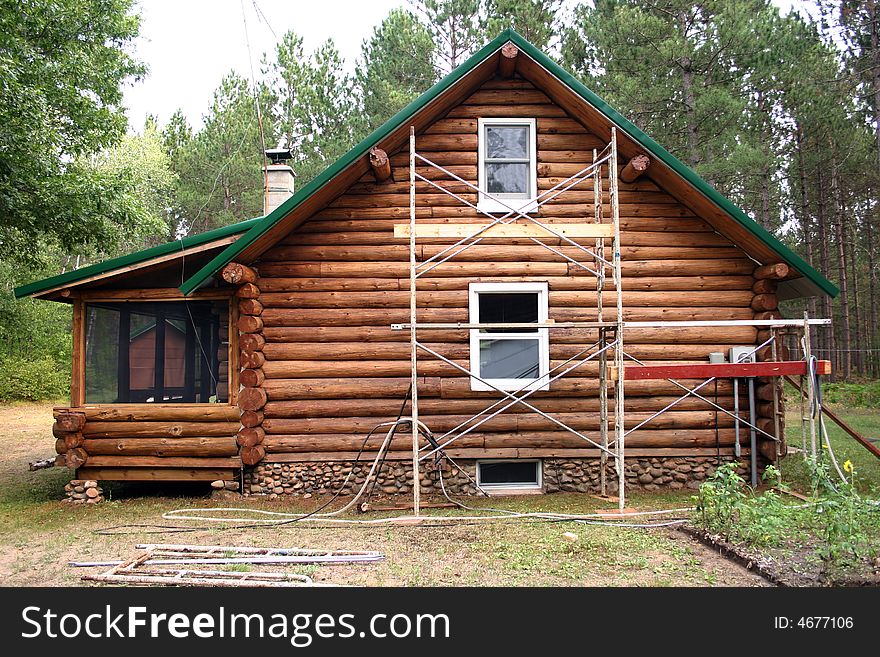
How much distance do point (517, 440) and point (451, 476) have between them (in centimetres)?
121

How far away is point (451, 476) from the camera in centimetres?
1065

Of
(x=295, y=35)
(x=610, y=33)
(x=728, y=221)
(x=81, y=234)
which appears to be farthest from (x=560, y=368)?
(x=295, y=35)

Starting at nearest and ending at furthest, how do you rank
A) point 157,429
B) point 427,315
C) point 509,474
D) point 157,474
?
1. point 157,429
2. point 157,474
3. point 427,315
4. point 509,474

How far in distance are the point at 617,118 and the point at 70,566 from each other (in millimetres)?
9128

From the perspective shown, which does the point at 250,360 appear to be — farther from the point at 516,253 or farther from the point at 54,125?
the point at 54,125

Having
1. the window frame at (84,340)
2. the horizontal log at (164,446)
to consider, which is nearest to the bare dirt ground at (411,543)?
the horizontal log at (164,446)

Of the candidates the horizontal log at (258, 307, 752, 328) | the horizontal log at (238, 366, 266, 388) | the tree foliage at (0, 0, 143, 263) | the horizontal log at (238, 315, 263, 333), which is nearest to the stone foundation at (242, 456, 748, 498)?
the horizontal log at (238, 366, 266, 388)

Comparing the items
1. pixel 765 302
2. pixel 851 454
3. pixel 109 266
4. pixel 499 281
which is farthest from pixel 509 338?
pixel 851 454

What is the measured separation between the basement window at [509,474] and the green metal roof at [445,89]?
5032 millimetres

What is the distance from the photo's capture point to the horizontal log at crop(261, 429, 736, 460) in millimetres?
10508

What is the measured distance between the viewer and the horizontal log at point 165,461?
10.2 metres

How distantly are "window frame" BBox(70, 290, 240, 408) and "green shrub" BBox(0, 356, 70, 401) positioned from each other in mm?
19518

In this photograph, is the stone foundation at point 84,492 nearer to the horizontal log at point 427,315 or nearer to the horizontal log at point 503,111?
the horizontal log at point 427,315

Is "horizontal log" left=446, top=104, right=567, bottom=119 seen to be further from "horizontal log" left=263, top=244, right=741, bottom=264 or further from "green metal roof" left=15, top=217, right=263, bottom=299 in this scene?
"green metal roof" left=15, top=217, right=263, bottom=299
